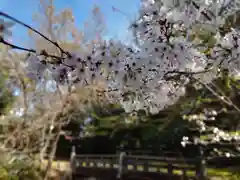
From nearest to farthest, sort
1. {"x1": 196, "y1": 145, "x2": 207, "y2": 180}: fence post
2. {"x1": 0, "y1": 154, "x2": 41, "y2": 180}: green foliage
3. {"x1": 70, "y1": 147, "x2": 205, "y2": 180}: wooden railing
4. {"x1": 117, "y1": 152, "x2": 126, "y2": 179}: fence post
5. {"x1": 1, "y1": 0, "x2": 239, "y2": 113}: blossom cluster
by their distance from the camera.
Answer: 1. {"x1": 1, "y1": 0, "x2": 239, "y2": 113}: blossom cluster
2. {"x1": 196, "y1": 145, "x2": 207, "y2": 180}: fence post
3. {"x1": 70, "y1": 147, "x2": 205, "y2": 180}: wooden railing
4. {"x1": 0, "y1": 154, "x2": 41, "y2": 180}: green foliage
5. {"x1": 117, "y1": 152, "x2": 126, "y2": 179}: fence post

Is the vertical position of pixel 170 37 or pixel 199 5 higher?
pixel 199 5

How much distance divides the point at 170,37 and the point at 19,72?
18.6 ft

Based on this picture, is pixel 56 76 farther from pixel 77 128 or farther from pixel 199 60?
pixel 77 128

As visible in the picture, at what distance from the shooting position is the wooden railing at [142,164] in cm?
534

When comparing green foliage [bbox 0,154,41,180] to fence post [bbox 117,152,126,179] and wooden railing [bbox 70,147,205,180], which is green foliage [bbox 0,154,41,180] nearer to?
wooden railing [bbox 70,147,205,180]

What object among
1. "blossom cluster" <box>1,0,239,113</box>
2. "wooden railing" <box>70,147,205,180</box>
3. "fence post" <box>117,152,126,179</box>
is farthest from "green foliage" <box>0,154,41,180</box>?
"blossom cluster" <box>1,0,239,113</box>

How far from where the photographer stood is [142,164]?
6391mm

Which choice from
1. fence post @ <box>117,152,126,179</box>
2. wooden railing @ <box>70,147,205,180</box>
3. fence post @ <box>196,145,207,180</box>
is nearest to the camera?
fence post @ <box>196,145,207,180</box>

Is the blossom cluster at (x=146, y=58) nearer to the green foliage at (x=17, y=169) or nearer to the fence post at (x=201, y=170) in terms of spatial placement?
the fence post at (x=201, y=170)

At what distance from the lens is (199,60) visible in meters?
0.84

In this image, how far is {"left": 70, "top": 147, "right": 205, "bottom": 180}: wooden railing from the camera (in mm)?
5340

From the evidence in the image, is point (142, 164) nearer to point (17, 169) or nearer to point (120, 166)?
point (120, 166)

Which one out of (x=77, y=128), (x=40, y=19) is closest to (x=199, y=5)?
(x=40, y=19)

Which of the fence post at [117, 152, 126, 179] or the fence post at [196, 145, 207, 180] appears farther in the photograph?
the fence post at [117, 152, 126, 179]
